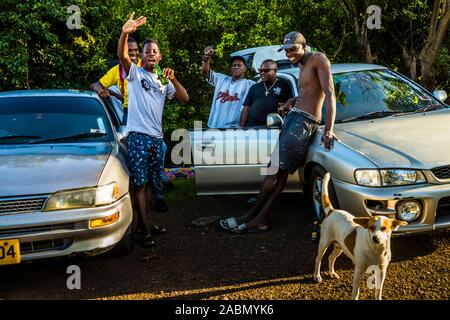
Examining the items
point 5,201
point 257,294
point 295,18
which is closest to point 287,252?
point 257,294

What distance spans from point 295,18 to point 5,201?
27.0ft

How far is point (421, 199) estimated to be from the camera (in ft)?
11.9

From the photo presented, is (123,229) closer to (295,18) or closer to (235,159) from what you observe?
(235,159)

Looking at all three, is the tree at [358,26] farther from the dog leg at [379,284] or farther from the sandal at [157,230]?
the dog leg at [379,284]

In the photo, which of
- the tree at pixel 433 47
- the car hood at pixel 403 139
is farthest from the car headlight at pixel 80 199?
the tree at pixel 433 47

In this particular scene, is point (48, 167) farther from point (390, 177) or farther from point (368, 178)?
point (390, 177)

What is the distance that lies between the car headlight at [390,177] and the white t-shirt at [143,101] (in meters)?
1.98

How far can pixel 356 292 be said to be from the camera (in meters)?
3.19

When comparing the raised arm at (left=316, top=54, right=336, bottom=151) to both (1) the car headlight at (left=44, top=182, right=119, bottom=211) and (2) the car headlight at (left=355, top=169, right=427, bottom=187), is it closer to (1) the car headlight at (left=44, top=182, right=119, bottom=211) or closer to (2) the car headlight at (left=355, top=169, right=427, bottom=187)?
(2) the car headlight at (left=355, top=169, right=427, bottom=187)

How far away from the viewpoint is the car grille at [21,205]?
3480 mm

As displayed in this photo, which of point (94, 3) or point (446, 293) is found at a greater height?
point (94, 3)

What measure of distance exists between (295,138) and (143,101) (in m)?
1.46

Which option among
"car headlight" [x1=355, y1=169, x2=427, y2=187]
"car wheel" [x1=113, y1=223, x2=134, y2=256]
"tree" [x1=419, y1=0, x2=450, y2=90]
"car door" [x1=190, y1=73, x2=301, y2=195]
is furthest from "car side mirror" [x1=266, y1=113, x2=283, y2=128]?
"tree" [x1=419, y1=0, x2=450, y2=90]

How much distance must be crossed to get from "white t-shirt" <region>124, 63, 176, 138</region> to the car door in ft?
1.76
